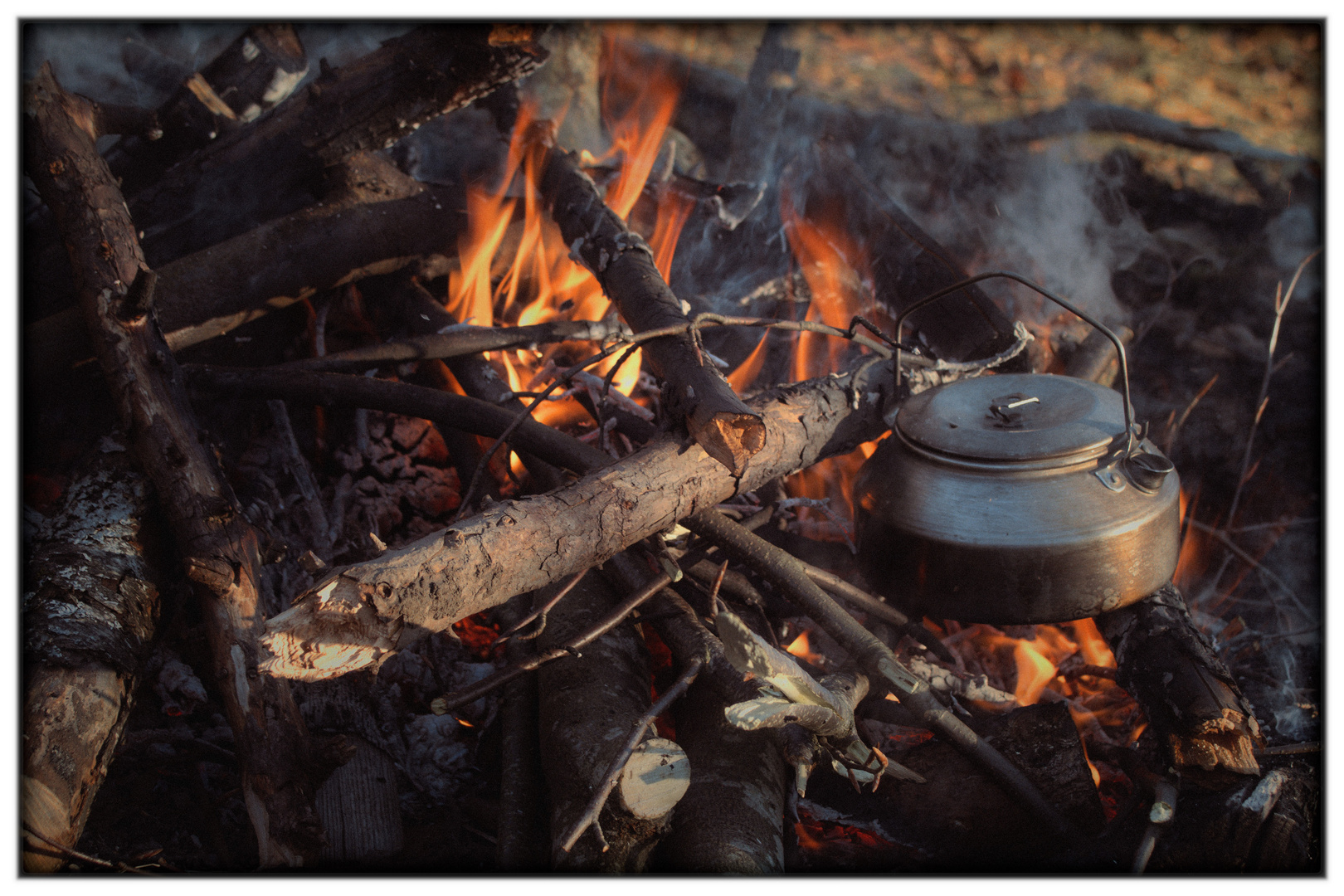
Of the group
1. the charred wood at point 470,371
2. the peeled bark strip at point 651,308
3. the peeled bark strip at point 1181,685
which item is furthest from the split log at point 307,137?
the peeled bark strip at point 1181,685

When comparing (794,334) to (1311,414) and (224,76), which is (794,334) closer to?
(1311,414)

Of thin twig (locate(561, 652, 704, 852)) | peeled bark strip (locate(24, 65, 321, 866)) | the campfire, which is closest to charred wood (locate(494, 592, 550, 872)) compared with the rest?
the campfire

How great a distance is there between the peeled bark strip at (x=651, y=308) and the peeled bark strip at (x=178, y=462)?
4.32 feet

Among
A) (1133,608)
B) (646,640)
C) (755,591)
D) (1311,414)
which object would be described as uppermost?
(1311,414)

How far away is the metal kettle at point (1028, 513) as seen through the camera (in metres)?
2.11

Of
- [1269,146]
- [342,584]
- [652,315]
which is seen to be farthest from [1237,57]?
[342,584]

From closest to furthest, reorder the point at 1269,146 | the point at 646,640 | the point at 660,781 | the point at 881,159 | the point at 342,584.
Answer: the point at 342,584, the point at 660,781, the point at 646,640, the point at 1269,146, the point at 881,159

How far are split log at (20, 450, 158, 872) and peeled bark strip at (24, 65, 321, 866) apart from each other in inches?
6.4

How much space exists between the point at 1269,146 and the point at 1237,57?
87cm

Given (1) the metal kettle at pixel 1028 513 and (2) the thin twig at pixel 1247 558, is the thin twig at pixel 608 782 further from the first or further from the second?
(2) the thin twig at pixel 1247 558

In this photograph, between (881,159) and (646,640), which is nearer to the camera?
(646,640)

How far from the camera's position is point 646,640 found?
8.30 feet

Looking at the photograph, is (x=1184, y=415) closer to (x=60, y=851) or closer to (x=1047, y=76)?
(x=1047, y=76)

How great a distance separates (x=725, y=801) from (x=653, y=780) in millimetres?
310
